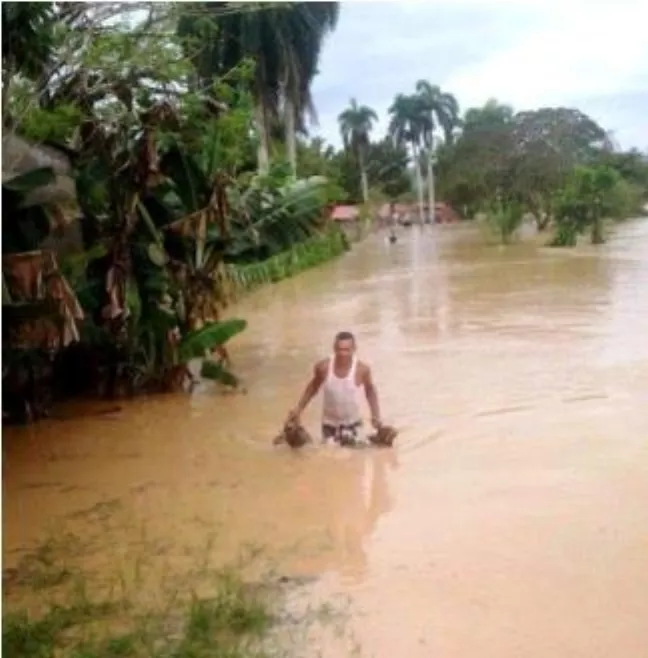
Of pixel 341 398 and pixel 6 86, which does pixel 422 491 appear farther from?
pixel 6 86

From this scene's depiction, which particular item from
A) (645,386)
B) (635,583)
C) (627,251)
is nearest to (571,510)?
(635,583)

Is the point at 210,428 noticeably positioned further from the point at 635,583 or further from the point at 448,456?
the point at 635,583

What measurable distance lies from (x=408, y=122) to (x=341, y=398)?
196 feet

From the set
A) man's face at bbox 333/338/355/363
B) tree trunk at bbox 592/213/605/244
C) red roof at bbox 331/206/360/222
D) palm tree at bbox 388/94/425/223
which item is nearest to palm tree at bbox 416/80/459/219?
palm tree at bbox 388/94/425/223

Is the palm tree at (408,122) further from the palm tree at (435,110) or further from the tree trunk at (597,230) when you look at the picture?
the tree trunk at (597,230)

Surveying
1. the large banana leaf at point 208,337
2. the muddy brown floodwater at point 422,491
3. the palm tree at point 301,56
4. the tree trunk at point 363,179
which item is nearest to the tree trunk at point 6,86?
the muddy brown floodwater at point 422,491

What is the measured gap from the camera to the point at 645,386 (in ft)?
36.6

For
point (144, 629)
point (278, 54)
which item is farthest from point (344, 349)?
point (278, 54)

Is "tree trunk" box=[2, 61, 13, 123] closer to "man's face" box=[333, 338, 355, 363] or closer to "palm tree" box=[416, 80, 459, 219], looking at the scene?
"man's face" box=[333, 338, 355, 363]

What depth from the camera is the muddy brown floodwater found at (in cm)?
506

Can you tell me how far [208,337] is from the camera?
420 inches

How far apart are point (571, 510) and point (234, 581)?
237 cm

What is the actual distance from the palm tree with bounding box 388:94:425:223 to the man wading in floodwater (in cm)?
5771

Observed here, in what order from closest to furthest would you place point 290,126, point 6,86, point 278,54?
point 6,86 → point 278,54 → point 290,126
